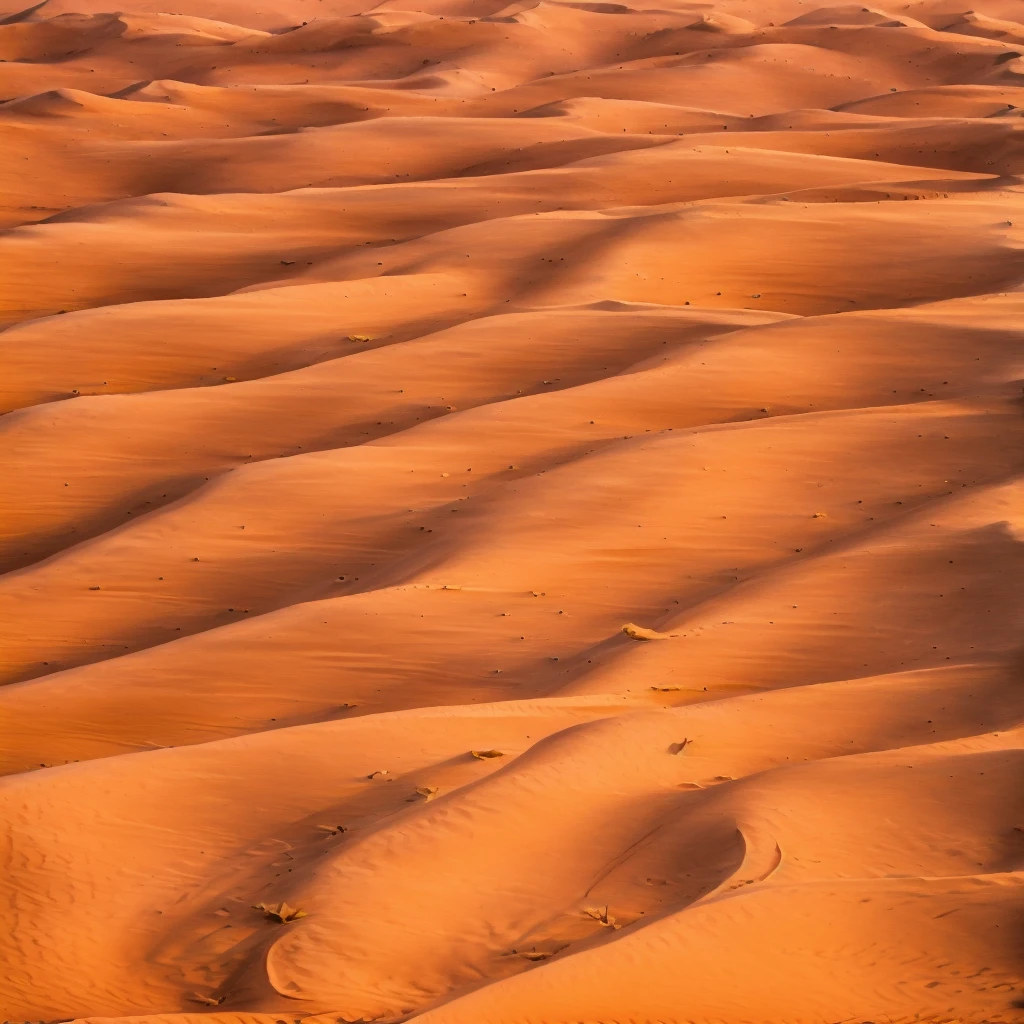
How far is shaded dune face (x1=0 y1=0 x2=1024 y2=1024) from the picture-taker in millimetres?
4188

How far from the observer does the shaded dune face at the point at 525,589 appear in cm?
419

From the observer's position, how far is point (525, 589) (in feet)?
23.6

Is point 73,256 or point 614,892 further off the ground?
point 73,256

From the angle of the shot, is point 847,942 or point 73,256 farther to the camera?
point 73,256

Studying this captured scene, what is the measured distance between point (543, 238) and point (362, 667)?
24.5ft

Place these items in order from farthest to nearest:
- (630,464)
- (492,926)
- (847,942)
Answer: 1. (630,464)
2. (492,926)
3. (847,942)

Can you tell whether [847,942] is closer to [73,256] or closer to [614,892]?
[614,892]

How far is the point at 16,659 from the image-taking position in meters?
7.13

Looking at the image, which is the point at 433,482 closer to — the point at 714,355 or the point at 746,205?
the point at 714,355

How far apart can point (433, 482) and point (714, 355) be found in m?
2.52

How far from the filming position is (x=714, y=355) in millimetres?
10055

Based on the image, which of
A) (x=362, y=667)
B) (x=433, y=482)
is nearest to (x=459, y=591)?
(x=362, y=667)

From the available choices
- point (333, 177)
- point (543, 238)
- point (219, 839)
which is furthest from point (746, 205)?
point (219, 839)

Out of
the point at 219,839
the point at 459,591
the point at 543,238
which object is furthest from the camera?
the point at 543,238
